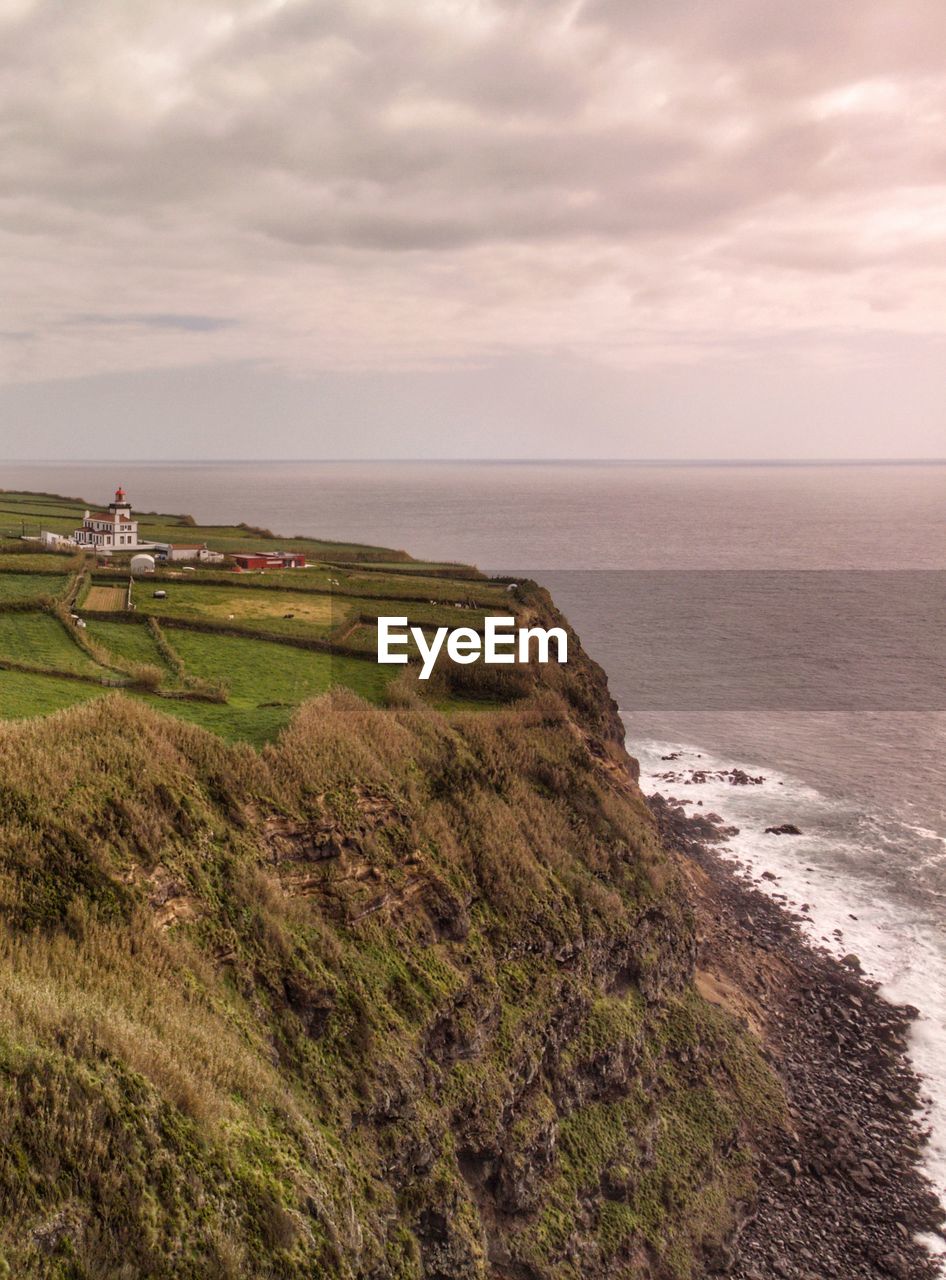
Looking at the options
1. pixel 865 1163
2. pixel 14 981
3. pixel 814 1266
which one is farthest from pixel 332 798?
pixel 865 1163

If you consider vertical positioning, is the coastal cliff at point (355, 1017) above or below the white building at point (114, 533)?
below

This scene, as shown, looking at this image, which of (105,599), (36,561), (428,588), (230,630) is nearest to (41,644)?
(230,630)

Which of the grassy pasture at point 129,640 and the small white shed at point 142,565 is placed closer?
the grassy pasture at point 129,640

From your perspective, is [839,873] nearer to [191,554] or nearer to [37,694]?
[37,694]

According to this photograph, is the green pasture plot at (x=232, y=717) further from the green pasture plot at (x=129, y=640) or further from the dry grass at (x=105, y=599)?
the dry grass at (x=105, y=599)

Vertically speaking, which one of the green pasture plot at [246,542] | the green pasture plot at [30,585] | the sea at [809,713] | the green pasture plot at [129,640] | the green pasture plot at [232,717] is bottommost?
the sea at [809,713]

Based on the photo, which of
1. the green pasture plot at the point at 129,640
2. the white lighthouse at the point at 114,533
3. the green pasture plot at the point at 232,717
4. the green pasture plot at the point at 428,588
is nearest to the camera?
the green pasture plot at the point at 232,717

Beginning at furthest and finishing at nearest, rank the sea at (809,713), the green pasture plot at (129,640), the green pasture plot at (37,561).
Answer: the green pasture plot at (37,561) → the sea at (809,713) → the green pasture plot at (129,640)

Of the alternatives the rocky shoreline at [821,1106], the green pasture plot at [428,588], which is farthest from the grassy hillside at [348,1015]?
the green pasture plot at [428,588]
